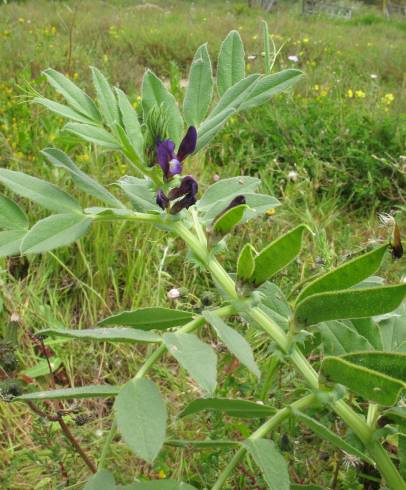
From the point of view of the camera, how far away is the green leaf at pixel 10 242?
56 centimetres

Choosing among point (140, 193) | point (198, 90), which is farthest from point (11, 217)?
point (198, 90)

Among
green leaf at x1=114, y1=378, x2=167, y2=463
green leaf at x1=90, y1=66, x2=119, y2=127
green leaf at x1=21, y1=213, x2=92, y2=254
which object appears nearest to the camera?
green leaf at x1=114, y1=378, x2=167, y2=463

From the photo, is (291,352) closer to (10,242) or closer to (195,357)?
(195,357)

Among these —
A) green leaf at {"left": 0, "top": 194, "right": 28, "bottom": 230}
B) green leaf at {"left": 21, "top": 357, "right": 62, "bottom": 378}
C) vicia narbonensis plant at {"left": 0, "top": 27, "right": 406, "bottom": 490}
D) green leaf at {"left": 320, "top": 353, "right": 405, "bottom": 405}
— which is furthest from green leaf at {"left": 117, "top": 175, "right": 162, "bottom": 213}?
green leaf at {"left": 21, "top": 357, "right": 62, "bottom": 378}

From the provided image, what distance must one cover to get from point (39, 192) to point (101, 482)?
11.4 inches

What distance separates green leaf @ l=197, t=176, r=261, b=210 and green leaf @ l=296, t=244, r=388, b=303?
0.16m

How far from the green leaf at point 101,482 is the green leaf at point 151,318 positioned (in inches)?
5.6

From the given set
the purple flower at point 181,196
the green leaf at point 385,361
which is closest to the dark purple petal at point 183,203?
the purple flower at point 181,196

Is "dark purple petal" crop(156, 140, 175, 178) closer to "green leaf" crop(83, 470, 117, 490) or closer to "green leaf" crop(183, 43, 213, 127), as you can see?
"green leaf" crop(183, 43, 213, 127)

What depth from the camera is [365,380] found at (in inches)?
18.0

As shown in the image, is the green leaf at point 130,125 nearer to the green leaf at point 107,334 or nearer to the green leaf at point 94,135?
the green leaf at point 94,135

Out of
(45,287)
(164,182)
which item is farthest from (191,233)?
(45,287)

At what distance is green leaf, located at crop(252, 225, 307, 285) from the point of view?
0.48m

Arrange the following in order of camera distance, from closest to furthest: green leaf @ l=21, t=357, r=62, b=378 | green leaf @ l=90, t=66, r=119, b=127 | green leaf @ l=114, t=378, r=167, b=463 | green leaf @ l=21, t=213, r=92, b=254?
green leaf @ l=114, t=378, r=167, b=463 < green leaf @ l=21, t=213, r=92, b=254 < green leaf @ l=90, t=66, r=119, b=127 < green leaf @ l=21, t=357, r=62, b=378
